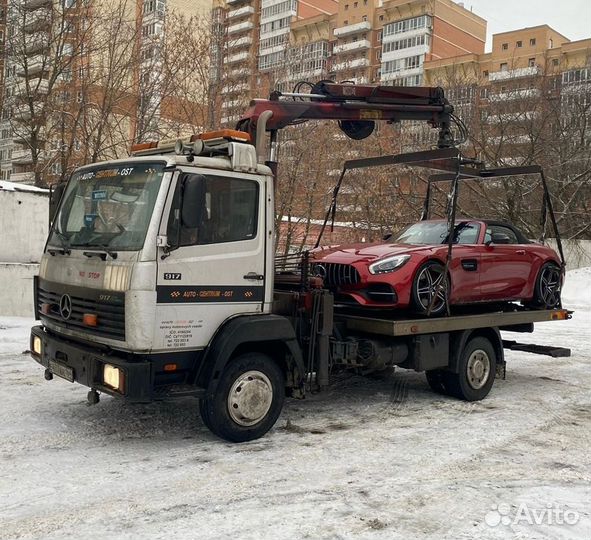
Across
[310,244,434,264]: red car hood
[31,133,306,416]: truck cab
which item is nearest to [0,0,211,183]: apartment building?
[310,244,434,264]: red car hood

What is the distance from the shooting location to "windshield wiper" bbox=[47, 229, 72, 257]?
5594mm

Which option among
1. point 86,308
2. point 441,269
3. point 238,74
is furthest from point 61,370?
point 238,74

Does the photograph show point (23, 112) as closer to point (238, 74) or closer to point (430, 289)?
point (238, 74)

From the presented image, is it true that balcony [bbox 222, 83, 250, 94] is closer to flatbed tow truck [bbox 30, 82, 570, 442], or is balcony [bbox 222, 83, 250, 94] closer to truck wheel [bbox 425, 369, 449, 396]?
→ flatbed tow truck [bbox 30, 82, 570, 442]

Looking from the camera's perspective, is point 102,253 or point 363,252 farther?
point 363,252

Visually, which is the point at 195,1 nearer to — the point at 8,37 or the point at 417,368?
the point at 8,37

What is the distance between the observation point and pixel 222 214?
5438 millimetres

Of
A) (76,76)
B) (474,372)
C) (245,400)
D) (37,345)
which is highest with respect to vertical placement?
(76,76)

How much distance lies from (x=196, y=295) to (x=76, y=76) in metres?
15.9

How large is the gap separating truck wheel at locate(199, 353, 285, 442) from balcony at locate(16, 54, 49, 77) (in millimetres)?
17022

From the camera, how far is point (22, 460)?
16.4 ft

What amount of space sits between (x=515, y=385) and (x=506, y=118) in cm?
2107

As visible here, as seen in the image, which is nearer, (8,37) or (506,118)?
(8,37)

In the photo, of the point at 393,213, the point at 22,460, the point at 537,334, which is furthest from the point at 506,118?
the point at 22,460
